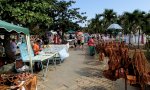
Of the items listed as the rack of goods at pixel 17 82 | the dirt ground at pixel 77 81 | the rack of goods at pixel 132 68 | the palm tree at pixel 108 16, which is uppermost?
the palm tree at pixel 108 16

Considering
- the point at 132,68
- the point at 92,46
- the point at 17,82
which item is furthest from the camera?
the point at 92,46

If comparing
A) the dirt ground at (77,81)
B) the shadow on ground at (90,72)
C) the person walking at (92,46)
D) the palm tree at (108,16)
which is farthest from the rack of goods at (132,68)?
the palm tree at (108,16)

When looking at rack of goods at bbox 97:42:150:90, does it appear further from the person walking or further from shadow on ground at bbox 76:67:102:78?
the person walking

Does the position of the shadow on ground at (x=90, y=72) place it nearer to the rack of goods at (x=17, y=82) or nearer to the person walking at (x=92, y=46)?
the rack of goods at (x=17, y=82)

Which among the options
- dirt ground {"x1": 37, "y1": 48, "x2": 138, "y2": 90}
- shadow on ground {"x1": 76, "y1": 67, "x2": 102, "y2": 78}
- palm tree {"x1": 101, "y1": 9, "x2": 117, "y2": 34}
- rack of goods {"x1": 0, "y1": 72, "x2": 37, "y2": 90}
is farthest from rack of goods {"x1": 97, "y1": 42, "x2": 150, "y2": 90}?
palm tree {"x1": 101, "y1": 9, "x2": 117, "y2": 34}

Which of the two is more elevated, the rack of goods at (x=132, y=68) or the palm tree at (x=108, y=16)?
the palm tree at (x=108, y=16)

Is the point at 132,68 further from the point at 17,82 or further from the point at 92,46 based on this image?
the point at 92,46

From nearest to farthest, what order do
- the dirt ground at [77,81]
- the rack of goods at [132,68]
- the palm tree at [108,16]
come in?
the rack of goods at [132,68] < the dirt ground at [77,81] < the palm tree at [108,16]

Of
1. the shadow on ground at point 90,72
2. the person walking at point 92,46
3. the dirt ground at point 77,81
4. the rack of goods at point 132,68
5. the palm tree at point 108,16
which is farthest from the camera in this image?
the palm tree at point 108,16

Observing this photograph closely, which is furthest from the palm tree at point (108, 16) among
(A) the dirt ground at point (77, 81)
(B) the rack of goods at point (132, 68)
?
(B) the rack of goods at point (132, 68)

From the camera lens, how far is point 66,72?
14055 millimetres

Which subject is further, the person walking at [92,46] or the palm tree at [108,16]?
the palm tree at [108,16]

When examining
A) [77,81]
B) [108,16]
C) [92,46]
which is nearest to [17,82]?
[77,81]

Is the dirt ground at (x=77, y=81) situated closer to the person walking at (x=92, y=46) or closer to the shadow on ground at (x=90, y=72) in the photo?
the shadow on ground at (x=90, y=72)
